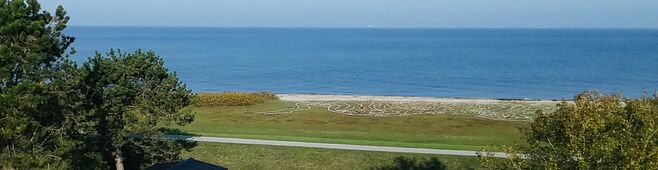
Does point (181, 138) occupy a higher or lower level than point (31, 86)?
lower

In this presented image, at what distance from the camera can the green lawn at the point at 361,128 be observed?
103 ft

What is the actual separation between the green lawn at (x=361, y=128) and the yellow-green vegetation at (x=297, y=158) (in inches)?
94.8

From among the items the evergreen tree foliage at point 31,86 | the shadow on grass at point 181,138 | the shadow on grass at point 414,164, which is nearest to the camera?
the evergreen tree foliage at point 31,86

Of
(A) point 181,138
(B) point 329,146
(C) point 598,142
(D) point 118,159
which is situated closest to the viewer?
(C) point 598,142

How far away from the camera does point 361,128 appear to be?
114 ft

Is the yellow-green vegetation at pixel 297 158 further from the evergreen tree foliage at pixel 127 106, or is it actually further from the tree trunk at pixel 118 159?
the tree trunk at pixel 118 159

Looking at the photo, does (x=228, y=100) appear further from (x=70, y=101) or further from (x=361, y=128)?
(x=70, y=101)

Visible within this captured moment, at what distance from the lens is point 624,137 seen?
12602 millimetres

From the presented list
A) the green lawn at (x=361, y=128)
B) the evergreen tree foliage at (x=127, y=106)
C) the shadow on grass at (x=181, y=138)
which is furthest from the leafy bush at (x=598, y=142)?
the shadow on grass at (x=181, y=138)

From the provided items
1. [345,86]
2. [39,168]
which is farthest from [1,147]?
[345,86]

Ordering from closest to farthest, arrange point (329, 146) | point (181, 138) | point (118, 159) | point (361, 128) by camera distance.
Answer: point (118, 159) → point (329, 146) → point (181, 138) → point (361, 128)

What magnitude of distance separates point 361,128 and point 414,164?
8738mm

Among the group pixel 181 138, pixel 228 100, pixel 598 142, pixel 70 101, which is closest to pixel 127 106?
pixel 70 101

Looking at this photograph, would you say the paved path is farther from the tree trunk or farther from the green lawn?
the tree trunk
